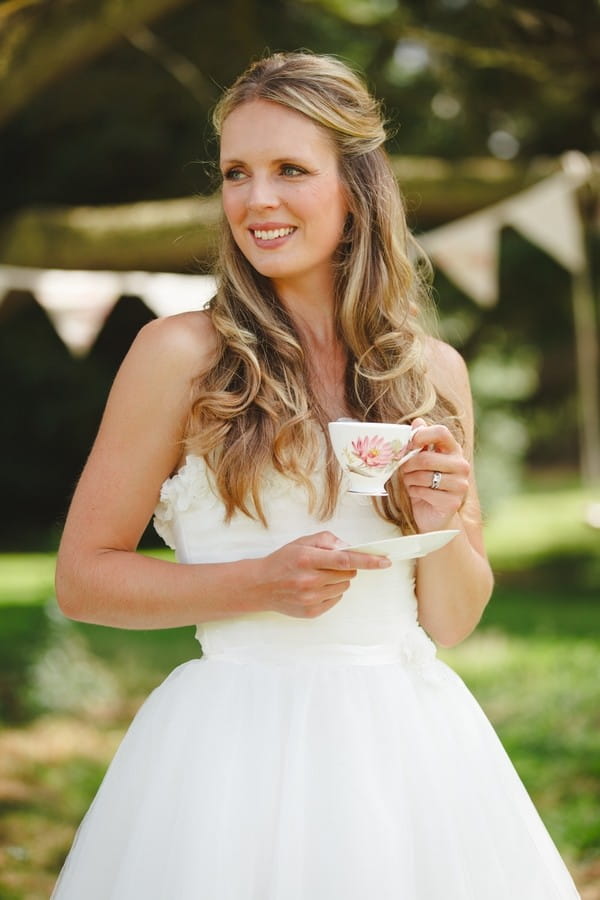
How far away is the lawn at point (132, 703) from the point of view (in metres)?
4.64

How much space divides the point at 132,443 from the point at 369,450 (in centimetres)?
43

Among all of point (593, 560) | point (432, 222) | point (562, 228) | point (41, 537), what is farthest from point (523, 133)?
point (41, 537)

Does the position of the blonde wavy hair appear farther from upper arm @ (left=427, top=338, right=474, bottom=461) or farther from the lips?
the lips

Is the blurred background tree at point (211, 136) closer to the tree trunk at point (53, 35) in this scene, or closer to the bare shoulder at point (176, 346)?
the tree trunk at point (53, 35)

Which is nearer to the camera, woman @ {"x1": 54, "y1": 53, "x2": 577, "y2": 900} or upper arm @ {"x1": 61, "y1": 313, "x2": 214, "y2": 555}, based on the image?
woman @ {"x1": 54, "y1": 53, "x2": 577, "y2": 900}

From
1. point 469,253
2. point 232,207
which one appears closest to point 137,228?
point 469,253

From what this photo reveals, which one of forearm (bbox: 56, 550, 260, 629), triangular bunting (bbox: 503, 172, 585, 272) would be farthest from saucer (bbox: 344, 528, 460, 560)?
triangular bunting (bbox: 503, 172, 585, 272)

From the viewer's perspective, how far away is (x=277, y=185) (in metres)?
2.11

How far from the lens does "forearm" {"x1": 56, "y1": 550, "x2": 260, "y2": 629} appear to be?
6.56ft

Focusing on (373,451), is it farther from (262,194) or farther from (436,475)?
(262,194)

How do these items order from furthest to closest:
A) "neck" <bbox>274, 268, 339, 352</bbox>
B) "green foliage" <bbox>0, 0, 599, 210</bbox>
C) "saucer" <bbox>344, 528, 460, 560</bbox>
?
"green foliage" <bbox>0, 0, 599, 210</bbox>
"neck" <bbox>274, 268, 339, 352</bbox>
"saucer" <bbox>344, 528, 460, 560</bbox>

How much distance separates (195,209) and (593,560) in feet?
25.2

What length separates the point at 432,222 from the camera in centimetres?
640

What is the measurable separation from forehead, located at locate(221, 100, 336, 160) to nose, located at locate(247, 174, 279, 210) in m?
0.05
